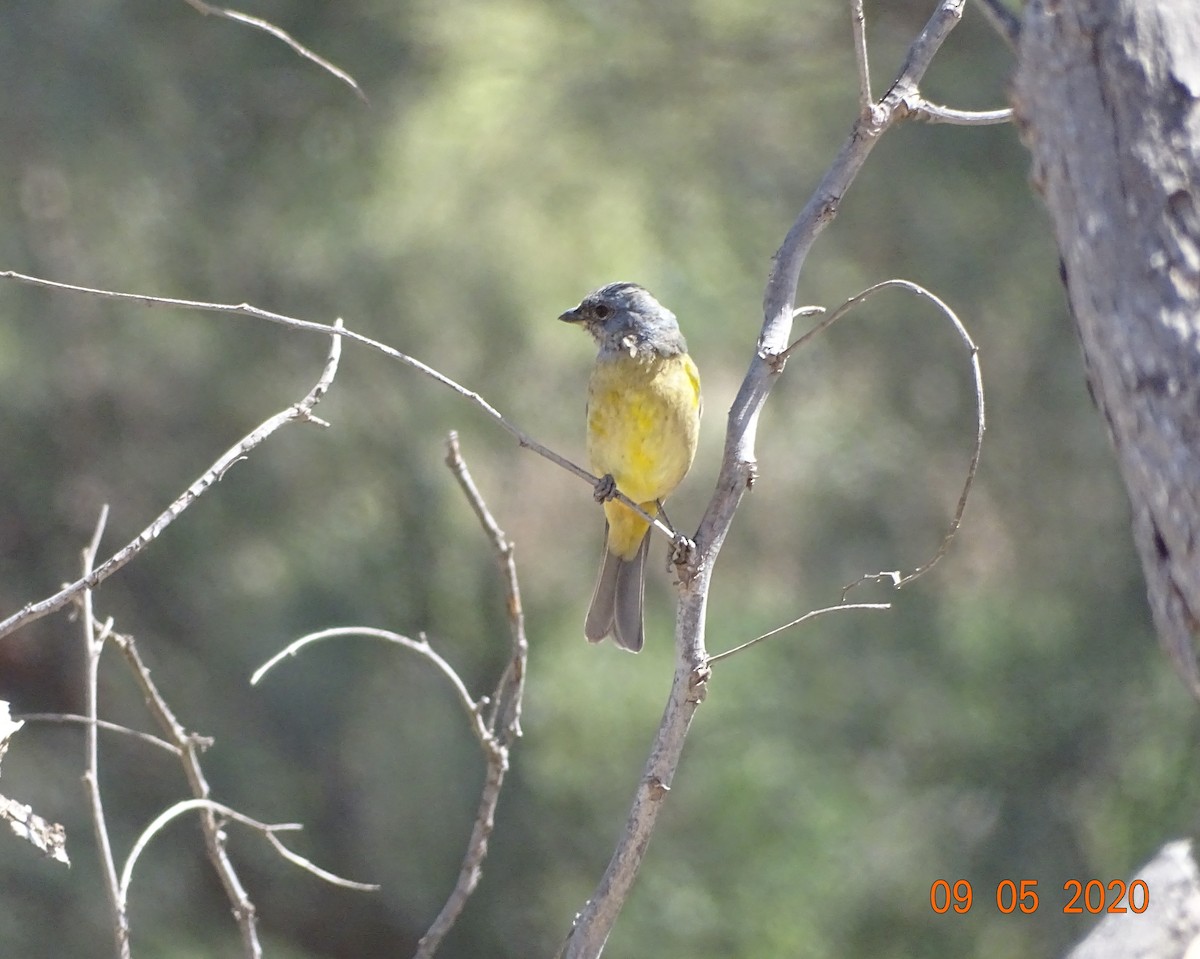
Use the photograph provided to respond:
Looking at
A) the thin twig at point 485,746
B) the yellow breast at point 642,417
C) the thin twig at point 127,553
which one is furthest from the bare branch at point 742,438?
the yellow breast at point 642,417

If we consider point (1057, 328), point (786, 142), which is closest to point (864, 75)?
point (1057, 328)

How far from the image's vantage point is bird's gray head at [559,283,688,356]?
331cm

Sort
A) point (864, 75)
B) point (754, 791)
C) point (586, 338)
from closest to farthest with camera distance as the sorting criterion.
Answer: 1. point (864, 75)
2. point (754, 791)
3. point (586, 338)

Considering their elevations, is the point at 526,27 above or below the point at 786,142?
above

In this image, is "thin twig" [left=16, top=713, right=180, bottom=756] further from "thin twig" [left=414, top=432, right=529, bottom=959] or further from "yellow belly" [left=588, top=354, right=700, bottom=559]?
"yellow belly" [left=588, top=354, right=700, bottom=559]

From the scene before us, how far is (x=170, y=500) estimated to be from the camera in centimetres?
441

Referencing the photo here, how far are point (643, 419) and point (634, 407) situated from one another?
0.03 metres

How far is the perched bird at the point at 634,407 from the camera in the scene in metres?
3.27

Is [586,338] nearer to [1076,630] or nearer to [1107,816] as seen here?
[1076,630]

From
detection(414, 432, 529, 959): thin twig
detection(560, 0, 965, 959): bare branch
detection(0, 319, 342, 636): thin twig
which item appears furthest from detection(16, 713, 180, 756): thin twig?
detection(560, 0, 965, 959): bare branch

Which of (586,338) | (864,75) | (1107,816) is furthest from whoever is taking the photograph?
(586,338)

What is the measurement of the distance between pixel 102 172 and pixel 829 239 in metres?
2.16

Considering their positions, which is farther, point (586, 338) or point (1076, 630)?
point (586, 338)

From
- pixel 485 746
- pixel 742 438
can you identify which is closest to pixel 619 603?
pixel 485 746
